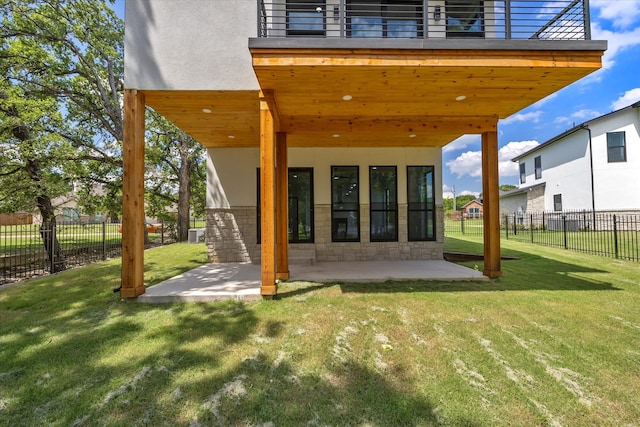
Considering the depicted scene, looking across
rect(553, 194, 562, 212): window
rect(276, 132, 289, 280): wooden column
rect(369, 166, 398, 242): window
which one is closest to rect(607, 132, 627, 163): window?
rect(553, 194, 562, 212): window

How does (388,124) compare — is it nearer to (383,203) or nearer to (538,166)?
(383,203)

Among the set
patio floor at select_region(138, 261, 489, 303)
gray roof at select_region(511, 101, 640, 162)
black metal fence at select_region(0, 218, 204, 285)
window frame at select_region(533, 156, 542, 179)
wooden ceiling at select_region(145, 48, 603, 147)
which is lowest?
patio floor at select_region(138, 261, 489, 303)

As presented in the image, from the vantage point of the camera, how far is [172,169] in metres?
15.1

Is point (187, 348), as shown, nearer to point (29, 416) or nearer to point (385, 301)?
point (29, 416)

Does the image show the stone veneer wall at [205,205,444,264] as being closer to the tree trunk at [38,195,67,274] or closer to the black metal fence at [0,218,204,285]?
the tree trunk at [38,195,67,274]

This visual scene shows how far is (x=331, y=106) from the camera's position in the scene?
534 centimetres

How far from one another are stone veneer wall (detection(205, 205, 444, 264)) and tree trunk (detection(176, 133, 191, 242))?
287 inches

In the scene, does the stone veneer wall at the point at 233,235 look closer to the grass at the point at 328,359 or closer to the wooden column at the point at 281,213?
the wooden column at the point at 281,213

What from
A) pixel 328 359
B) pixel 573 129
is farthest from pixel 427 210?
pixel 573 129

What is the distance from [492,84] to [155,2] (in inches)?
219

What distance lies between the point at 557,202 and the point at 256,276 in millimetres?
22801

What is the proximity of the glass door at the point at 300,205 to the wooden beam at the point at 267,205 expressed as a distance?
142 inches

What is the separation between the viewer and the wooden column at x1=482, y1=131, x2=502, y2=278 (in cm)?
588

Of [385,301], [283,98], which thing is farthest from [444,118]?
[385,301]
